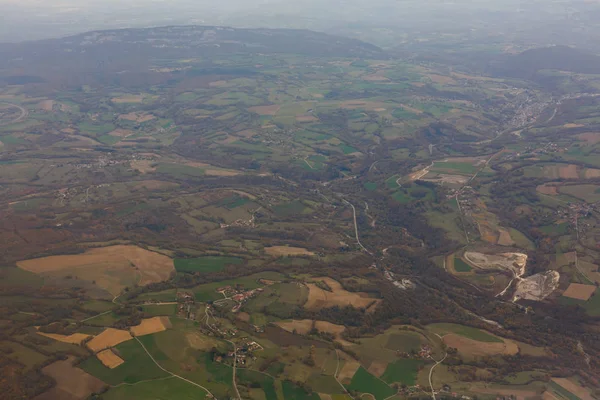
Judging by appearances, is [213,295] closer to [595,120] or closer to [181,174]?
[181,174]

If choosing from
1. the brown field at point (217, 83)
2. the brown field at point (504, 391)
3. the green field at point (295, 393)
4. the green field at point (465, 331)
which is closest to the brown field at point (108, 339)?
the green field at point (295, 393)

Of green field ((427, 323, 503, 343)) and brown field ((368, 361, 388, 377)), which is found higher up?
brown field ((368, 361, 388, 377))

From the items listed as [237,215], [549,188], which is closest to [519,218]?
[549,188]

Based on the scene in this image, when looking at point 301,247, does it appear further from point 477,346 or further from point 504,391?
point 504,391

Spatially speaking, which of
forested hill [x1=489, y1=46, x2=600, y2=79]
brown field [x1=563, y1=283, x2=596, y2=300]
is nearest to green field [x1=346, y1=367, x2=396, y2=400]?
brown field [x1=563, y1=283, x2=596, y2=300]

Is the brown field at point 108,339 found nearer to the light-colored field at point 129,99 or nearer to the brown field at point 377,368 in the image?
the brown field at point 377,368

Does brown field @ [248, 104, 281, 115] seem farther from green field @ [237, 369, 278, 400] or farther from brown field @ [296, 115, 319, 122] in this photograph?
green field @ [237, 369, 278, 400]
